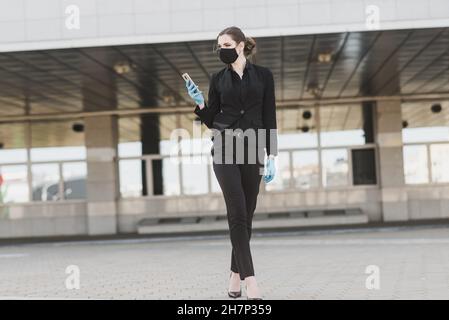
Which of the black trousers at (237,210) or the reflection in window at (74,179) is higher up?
the reflection in window at (74,179)

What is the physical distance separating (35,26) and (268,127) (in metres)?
7.61

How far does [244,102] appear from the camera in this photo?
4.89 metres

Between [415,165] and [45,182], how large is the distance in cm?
1102

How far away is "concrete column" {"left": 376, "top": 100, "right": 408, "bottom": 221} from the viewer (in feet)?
65.0

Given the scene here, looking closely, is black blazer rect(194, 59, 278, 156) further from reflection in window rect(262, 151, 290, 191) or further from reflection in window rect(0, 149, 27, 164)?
reflection in window rect(0, 149, 27, 164)

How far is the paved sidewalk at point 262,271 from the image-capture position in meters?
5.81

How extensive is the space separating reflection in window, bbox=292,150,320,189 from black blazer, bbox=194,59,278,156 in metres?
15.8

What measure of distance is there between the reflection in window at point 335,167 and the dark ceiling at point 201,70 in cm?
178

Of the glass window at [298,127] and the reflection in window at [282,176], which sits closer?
the reflection in window at [282,176]

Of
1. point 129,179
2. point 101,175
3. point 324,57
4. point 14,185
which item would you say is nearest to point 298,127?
point 129,179

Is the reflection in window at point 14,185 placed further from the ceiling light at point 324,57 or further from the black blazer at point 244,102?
the black blazer at point 244,102

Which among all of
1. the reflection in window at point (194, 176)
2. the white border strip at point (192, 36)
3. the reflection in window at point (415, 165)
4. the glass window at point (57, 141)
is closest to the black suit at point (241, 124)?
the white border strip at point (192, 36)
